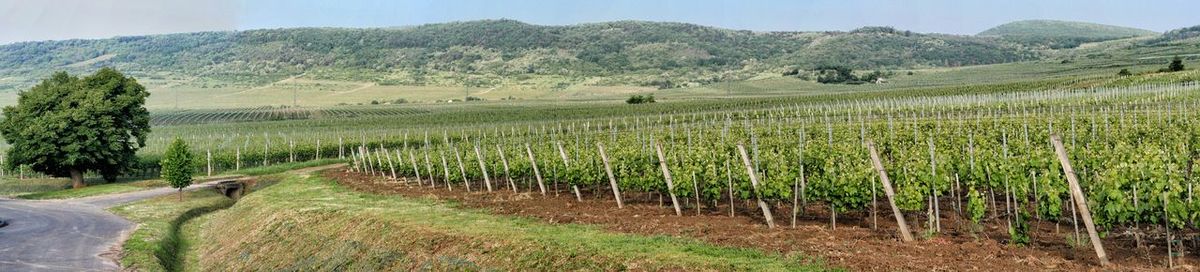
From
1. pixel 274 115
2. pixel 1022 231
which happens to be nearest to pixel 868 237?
pixel 1022 231

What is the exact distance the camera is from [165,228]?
29.6 meters

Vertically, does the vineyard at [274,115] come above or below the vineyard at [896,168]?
above

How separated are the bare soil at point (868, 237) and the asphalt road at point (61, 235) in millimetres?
9150

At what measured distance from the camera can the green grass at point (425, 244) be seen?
1388 centimetres

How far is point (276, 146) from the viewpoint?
2534 inches

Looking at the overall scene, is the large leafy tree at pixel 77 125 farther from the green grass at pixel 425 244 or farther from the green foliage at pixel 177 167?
the green grass at pixel 425 244

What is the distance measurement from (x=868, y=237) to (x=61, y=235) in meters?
22.3

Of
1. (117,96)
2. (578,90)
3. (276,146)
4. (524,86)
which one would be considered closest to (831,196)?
(117,96)

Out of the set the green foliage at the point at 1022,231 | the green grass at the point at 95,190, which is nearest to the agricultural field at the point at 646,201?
the green foliage at the point at 1022,231

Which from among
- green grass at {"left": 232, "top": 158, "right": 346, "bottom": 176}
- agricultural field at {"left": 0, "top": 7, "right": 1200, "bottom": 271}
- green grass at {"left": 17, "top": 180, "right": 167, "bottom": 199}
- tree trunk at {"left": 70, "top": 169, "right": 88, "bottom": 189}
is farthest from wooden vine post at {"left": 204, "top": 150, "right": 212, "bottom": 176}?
green grass at {"left": 17, "top": 180, "right": 167, "bottom": 199}

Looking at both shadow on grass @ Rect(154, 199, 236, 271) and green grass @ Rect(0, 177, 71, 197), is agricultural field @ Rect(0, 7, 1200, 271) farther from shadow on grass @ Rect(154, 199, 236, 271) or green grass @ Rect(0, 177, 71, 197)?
green grass @ Rect(0, 177, 71, 197)

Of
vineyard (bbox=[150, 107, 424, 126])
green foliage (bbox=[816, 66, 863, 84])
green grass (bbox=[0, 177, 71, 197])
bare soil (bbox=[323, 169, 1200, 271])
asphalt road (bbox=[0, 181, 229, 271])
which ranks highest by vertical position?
green foliage (bbox=[816, 66, 863, 84])

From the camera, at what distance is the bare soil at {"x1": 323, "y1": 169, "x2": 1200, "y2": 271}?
11.7 metres

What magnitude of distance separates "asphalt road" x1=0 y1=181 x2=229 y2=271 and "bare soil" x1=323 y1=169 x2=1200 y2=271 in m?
9.15
